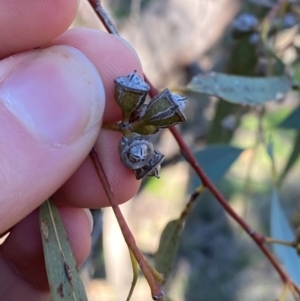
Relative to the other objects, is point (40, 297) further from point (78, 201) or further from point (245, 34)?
point (245, 34)

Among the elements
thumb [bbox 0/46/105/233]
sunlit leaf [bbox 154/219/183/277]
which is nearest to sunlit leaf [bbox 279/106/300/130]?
sunlit leaf [bbox 154/219/183/277]

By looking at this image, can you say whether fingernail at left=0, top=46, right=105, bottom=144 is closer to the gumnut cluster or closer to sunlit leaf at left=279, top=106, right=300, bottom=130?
the gumnut cluster

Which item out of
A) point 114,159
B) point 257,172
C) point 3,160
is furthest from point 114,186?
point 257,172

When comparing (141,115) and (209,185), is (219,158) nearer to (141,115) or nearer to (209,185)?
(209,185)

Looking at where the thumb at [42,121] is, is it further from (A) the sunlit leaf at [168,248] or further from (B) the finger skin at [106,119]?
(A) the sunlit leaf at [168,248]

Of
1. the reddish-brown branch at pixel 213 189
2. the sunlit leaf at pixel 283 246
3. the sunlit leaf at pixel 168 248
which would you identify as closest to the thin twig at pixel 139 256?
the reddish-brown branch at pixel 213 189

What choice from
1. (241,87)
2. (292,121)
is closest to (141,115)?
(241,87)
